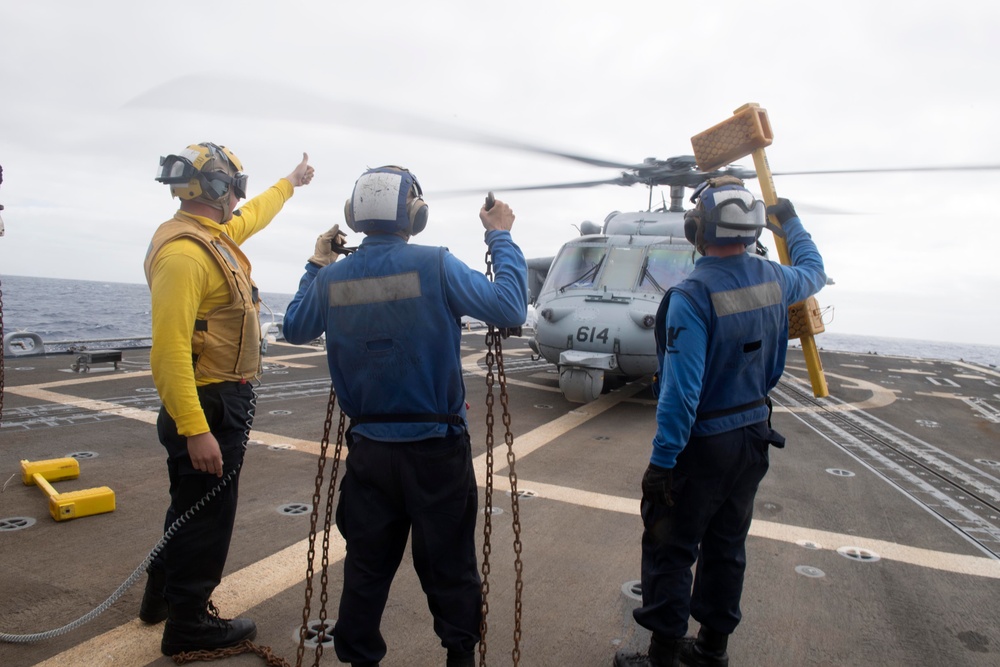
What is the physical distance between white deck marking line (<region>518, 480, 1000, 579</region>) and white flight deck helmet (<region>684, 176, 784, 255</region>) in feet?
7.78

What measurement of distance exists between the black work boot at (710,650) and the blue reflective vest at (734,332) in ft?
2.98

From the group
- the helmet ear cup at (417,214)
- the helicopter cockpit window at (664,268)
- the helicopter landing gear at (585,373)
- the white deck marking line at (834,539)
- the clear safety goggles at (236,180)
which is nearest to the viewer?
the helmet ear cup at (417,214)

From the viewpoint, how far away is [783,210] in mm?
3338

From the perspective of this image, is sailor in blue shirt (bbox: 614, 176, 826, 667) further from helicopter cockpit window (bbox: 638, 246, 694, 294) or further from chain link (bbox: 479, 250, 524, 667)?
helicopter cockpit window (bbox: 638, 246, 694, 294)

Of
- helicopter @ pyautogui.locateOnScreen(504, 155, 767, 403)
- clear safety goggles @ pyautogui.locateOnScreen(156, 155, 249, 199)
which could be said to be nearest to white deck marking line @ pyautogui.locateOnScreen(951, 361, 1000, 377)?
helicopter @ pyautogui.locateOnScreen(504, 155, 767, 403)

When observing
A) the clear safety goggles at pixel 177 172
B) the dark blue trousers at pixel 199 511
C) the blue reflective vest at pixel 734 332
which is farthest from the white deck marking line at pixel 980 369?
the clear safety goggles at pixel 177 172

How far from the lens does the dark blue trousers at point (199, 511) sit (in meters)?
2.70

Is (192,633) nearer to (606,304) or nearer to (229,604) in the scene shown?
(229,604)

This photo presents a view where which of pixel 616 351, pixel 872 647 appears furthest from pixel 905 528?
pixel 616 351

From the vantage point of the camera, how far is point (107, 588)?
3217mm

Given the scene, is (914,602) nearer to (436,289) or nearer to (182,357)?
(436,289)

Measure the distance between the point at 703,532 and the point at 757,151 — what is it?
2126 millimetres

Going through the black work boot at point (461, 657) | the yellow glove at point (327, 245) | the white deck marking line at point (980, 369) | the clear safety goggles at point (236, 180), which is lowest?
the black work boot at point (461, 657)

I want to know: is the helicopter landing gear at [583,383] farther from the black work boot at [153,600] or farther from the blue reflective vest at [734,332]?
the black work boot at [153,600]
